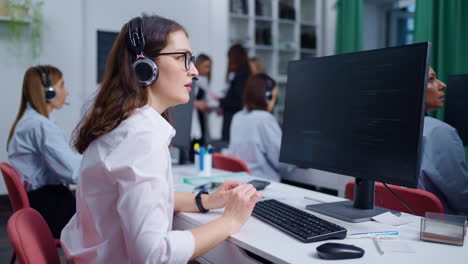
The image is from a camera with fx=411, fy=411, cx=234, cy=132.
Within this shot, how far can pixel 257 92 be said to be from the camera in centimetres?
315

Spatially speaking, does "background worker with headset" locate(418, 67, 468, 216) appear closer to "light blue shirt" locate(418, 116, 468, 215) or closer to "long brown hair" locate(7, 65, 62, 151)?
"light blue shirt" locate(418, 116, 468, 215)

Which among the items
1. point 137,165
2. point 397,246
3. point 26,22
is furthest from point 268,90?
point 26,22

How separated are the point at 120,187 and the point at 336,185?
5.89 feet

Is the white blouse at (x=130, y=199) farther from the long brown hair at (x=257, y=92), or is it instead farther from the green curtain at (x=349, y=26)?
the green curtain at (x=349, y=26)

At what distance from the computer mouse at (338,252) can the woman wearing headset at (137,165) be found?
258mm

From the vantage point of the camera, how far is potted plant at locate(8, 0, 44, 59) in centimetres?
411

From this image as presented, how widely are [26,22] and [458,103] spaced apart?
13.0 feet

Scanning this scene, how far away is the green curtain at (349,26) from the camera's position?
4.95 metres

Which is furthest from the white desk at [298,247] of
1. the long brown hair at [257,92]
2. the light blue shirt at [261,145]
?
the long brown hair at [257,92]

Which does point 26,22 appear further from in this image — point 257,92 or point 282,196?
point 282,196

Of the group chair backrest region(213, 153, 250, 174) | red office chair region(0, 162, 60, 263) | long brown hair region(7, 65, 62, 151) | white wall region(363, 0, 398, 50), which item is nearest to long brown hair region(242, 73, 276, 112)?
chair backrest region(213, 153, 250, 174)

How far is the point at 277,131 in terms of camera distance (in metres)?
3.09

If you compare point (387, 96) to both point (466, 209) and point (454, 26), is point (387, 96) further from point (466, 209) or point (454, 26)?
point (454, 26)

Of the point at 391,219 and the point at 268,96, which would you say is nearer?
the point at 391,219
